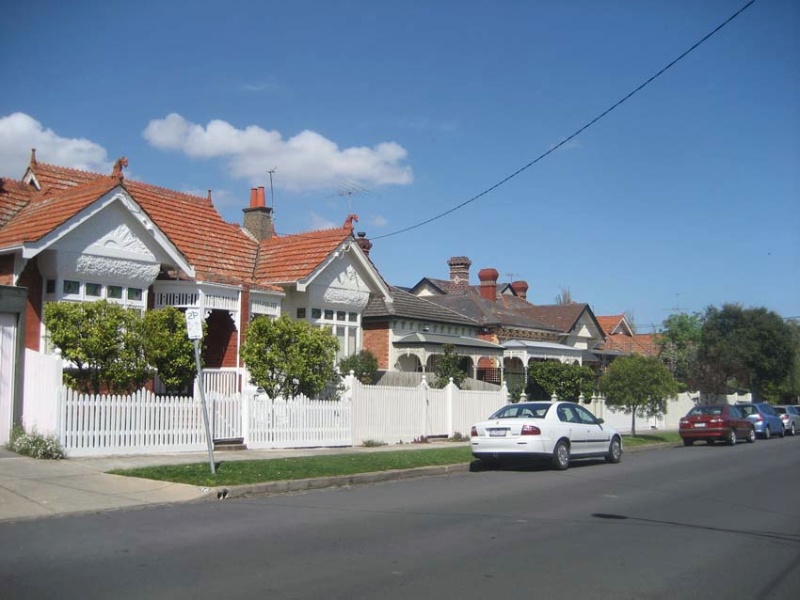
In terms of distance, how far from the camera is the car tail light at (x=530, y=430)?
659 inches

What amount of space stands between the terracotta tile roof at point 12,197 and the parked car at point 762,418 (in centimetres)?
2539

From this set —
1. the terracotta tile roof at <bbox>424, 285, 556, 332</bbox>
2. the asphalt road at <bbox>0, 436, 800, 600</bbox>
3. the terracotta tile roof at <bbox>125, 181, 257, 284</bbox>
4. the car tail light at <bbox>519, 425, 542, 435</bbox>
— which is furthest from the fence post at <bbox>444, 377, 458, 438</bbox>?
the terracotta tile roof at <bbox>424, 285, 556, 332</bbox>

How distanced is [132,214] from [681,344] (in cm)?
3658

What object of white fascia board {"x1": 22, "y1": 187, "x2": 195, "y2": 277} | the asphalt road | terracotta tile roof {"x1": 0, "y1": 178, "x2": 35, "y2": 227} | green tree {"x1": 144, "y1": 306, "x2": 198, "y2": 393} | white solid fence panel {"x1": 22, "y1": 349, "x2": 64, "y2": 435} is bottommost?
the asphalt road

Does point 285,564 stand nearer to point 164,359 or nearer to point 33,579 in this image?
point 33,579

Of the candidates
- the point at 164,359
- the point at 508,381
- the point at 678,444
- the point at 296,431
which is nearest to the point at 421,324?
the point at 508,381

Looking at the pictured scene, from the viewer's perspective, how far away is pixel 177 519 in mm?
9961

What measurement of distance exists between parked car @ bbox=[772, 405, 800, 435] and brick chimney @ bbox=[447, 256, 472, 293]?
1618 centimetres

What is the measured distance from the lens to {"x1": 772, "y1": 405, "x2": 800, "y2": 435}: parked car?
115 feet

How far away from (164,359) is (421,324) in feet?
50.4

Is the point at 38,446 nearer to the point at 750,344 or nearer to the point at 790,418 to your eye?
the point at 790,418

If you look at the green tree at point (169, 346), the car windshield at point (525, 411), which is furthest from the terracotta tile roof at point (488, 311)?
the green tree at point (169, 346)

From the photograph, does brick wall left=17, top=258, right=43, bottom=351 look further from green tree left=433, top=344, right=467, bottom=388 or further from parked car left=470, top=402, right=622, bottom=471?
green tree left=433, top=344, right=467, bottom=388

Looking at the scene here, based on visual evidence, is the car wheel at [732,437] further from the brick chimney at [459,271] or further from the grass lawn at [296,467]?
the brick chimney at [459,271]
